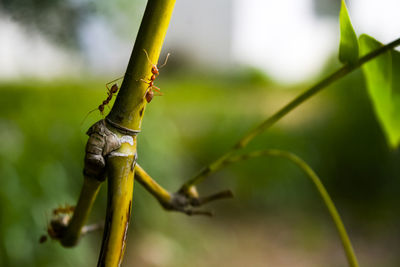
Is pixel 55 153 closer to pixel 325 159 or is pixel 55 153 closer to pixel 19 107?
pixel 19 107

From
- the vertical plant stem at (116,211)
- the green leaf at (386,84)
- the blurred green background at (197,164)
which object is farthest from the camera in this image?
the blurred green background at (197,164)

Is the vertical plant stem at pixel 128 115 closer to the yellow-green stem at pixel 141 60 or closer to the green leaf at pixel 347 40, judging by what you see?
the yellow-green stem at pixel 141 60

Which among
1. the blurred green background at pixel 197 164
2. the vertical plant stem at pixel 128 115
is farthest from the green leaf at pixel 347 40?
the blurred green background at pixel 197 164

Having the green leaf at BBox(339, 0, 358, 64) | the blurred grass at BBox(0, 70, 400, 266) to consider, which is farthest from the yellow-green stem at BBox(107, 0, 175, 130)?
the blurred grass at BBox(0, 70, 400, 266)

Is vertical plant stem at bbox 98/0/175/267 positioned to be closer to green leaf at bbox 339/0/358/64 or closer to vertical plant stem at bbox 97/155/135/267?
vertical plant stem at bbox 97/155/135/267

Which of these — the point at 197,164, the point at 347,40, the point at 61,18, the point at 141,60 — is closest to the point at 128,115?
the point at 141,60

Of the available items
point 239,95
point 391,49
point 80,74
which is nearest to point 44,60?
point 80,74
